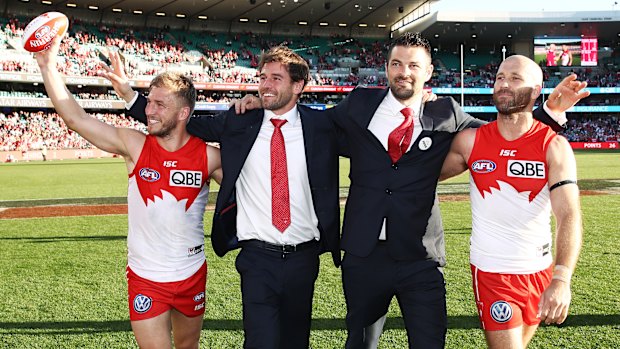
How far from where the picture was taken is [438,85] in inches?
2185

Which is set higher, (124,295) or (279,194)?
(279,194)

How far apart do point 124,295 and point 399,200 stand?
165 inches

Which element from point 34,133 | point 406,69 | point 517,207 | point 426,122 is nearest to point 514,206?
point 517,207

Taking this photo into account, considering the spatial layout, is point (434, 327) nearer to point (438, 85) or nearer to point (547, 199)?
point (547, 199)

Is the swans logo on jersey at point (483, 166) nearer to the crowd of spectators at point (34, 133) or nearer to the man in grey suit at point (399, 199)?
the man in grey suit at point (399, 199)

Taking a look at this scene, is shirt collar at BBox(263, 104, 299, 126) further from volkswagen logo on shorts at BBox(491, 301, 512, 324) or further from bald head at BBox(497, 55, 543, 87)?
volkswagen logo on shorts at BBox(491, 301, 512, 324)

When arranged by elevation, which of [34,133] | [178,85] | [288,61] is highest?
[34,133]

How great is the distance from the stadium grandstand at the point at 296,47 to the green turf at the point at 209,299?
1379 inches

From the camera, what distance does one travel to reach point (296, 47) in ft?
196

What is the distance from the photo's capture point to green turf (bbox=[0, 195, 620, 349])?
5.04 m

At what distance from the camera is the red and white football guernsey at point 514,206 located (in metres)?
3.28

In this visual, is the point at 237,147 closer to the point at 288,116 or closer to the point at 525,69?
A: the point at 288,116

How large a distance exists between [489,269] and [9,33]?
161ft

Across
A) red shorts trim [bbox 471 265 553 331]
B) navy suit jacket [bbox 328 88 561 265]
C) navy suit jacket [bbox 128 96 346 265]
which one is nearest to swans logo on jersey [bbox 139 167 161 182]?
navy suit jacket [bbox 128 96 346 265]
